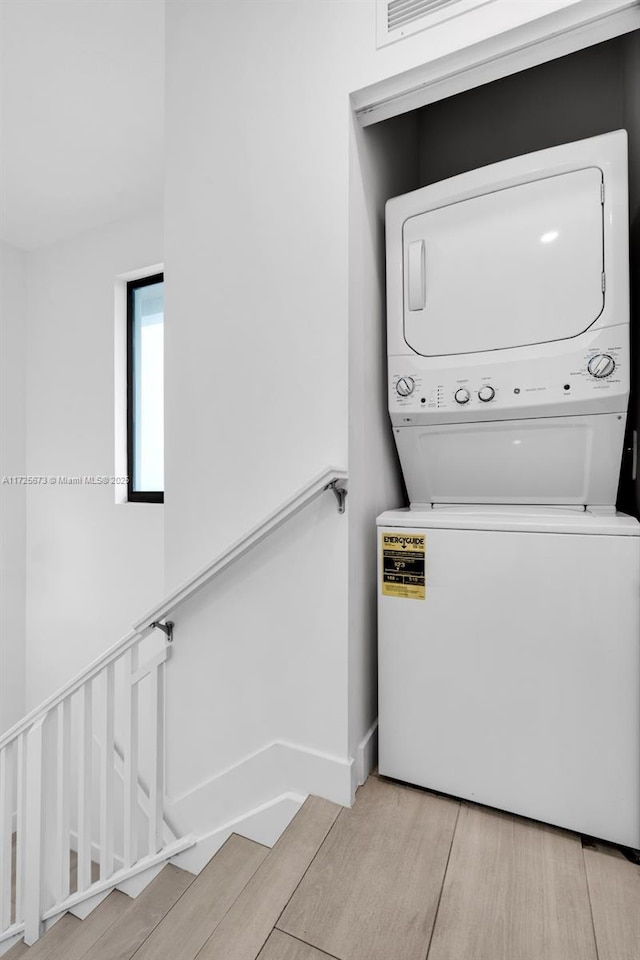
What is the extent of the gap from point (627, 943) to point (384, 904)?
0.46 m

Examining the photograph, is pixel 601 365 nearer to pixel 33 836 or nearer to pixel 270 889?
pixel 270 889

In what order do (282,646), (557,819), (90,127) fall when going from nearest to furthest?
(557,819) < (282,646) < (90,127)

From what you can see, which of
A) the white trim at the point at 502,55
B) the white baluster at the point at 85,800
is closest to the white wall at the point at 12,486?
the white baluster at the point at 85,800

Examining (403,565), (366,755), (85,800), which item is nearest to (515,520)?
(403,565)

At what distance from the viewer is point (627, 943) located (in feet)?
3.08

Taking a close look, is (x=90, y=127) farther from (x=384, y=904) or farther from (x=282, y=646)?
(x=384, y=904)

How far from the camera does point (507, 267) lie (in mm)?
1313

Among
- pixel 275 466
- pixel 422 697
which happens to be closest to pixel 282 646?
pixel 422 697

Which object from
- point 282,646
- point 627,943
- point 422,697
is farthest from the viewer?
point 282,646

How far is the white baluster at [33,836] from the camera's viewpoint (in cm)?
150

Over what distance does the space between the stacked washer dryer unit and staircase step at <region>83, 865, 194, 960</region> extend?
779mm

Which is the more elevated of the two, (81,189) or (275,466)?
(81,189)

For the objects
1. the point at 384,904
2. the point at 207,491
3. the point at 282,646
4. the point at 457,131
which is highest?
the point at 457,131

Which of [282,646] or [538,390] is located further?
[282,646]
